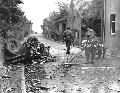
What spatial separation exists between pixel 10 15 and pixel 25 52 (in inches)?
243

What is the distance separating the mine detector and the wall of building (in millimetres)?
10201

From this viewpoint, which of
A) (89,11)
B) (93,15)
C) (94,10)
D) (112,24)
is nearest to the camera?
(112,24)

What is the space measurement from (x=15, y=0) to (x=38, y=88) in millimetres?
14780

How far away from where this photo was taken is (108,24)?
27938mm

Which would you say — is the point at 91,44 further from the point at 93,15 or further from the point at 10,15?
the point at 93,15

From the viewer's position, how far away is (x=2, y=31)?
75.2 feet

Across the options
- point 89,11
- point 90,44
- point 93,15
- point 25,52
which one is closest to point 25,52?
point 25,52

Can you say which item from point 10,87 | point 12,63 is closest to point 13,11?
point 12,63

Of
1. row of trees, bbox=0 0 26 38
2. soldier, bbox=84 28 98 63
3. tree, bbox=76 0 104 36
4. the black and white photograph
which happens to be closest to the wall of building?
the black and white photograph

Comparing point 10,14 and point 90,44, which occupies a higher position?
point 10,14

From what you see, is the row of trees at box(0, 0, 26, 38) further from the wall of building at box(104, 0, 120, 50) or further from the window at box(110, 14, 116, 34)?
the window at box(110, 14, 116, 34)

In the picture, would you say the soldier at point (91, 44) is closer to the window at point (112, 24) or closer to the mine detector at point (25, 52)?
the mine detector at point (25, 52)

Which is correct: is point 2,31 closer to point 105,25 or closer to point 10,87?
point 105,25

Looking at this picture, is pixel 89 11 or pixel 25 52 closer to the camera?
pixel 25 52
